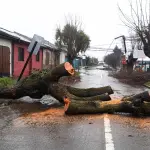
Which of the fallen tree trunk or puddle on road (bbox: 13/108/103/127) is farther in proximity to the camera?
the fallen tree trunk

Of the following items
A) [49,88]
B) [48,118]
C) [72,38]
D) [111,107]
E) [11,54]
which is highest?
[72,38]

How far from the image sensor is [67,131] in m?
7.48

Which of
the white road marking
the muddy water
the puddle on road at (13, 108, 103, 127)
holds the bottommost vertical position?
the muddy water

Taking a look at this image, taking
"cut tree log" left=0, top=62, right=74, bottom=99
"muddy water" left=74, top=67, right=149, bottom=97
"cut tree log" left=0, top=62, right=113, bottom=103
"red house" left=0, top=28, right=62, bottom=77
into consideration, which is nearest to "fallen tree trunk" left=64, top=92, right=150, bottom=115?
"cut tree log" left=0, top=62, right=113, bottom=103

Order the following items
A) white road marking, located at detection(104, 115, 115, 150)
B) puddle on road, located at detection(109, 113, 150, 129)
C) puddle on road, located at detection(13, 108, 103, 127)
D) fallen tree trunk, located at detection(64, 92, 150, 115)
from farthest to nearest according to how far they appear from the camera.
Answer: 1. fallen tree trunk, located at detection(64, 92, 150, 115)
2. puddle on road, located at detection(13, 108, 103, 127)
3. puddle on road, located at detection(109, 113, 150, 129)
4. white road marking, located at detection(104, 115, 115, 150)

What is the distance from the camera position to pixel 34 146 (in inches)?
244

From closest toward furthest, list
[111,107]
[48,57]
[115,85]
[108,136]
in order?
[108,136] → [111,107] → [115,85] → [48,57]

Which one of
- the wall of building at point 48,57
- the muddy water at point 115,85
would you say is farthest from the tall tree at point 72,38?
the muddy water at point 115,85

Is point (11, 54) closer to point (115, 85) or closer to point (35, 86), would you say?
point (115, 85)

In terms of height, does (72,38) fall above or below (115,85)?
above

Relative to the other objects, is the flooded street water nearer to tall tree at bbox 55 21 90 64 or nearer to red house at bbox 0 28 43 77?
red house at bbox 0 28 43 77

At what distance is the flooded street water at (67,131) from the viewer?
6246mm

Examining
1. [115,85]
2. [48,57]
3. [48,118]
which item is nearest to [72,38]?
[48,57]

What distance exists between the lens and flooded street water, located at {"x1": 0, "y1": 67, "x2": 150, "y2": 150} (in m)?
6.25
